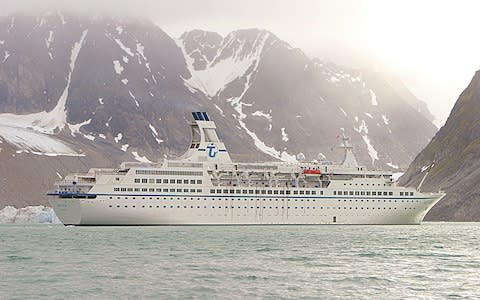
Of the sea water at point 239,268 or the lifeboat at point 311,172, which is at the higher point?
the lifeboat at point 311,172

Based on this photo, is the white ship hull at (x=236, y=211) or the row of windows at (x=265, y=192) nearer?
the white ship hull at (x=236, y=211)

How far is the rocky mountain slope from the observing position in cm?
12288

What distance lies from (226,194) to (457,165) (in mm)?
64951

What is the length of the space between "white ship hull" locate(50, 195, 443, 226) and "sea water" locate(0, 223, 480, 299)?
802 inches

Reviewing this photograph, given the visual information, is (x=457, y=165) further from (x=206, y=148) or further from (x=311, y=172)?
(x=206, y=148)

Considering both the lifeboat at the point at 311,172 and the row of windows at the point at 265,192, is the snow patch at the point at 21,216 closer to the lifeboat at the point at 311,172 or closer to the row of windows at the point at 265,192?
the row of windows at the point at 265,192

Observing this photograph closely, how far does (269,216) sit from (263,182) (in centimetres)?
457

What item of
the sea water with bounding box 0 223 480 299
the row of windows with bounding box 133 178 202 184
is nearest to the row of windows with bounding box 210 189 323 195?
the row of windows with bounding box 133 178 202 184

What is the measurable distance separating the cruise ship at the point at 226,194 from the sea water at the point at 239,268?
2099cm

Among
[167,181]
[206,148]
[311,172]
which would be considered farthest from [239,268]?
[311,172]

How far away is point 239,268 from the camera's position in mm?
40312

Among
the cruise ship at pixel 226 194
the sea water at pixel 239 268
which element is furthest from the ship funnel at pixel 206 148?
the sea water at pixel 239 268

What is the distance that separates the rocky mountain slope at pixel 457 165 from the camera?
12288 centimetres

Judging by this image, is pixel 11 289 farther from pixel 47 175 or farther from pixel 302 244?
pixel 47 175
